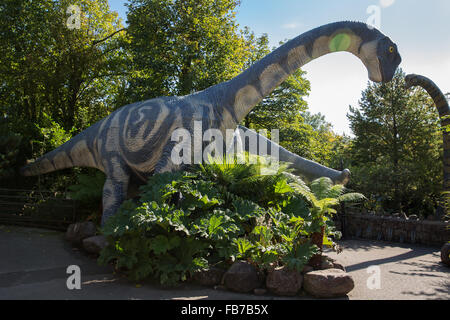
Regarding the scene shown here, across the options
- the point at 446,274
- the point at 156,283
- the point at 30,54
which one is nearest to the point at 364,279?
the point at 446,274

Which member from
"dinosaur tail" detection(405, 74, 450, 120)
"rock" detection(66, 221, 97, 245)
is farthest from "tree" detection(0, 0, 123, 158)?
"dinosaur tail" detection(405, 74, 450, 120)

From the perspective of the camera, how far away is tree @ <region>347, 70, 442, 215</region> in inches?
473

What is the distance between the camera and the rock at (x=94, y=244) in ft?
19.0

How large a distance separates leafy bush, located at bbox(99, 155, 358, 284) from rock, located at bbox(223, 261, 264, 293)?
0.46 feet

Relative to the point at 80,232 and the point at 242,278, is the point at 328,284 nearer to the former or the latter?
the point at 242,278

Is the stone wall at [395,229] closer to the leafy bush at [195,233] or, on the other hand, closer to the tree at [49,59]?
the leafy bush at [195,233]

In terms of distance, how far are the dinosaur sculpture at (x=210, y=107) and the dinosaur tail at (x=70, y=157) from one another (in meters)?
0.66

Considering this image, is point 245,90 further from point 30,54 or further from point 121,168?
point 30,54

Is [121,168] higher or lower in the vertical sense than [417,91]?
lower

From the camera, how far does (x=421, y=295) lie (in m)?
4.46

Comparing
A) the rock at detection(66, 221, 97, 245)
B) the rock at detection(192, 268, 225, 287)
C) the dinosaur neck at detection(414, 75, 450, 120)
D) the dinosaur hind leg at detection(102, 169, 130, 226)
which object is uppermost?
the dinosaur neck at detection(414, 75, 450, 120)

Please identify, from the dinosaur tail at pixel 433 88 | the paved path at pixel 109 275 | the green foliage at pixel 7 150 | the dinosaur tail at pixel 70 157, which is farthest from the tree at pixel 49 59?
the dinosaur tail at pixel 433 88

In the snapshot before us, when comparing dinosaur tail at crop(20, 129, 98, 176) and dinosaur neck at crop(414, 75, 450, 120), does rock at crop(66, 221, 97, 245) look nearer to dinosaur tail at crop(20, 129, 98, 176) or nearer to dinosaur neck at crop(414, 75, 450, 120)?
dinosaur tail at crop(20, 129, 98, 176)

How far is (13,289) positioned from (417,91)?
1603cm
